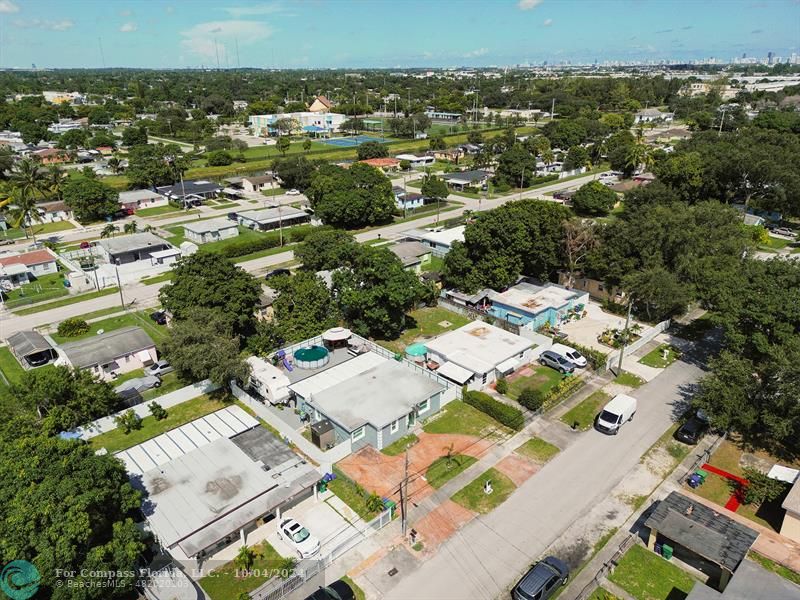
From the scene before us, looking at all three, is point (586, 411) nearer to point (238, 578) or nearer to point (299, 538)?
point (299, 538)

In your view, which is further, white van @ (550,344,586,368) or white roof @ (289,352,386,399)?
white van @ (550,344,586,368)

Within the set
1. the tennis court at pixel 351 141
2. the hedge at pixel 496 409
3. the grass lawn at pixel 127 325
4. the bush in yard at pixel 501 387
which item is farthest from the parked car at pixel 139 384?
the tennis court at pixel 351 141

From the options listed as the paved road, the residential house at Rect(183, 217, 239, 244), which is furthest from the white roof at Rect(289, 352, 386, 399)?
the residential house at Rect(183, 217, 239, 244)

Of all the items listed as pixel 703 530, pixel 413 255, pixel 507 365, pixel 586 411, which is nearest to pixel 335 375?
pixel 507 365

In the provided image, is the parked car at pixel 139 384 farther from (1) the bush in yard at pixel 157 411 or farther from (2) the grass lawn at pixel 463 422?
(2) the grass lawn at pixel 463 422

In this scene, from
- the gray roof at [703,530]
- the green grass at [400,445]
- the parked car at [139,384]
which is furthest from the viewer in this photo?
the parked car at [139,384]

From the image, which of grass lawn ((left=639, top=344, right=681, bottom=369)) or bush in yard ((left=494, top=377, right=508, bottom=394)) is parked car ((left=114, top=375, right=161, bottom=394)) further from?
grass lawn ((left=639, top=344, right=681, bottom=369))

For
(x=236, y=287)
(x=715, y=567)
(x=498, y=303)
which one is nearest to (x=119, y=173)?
(x=236, y=287)
